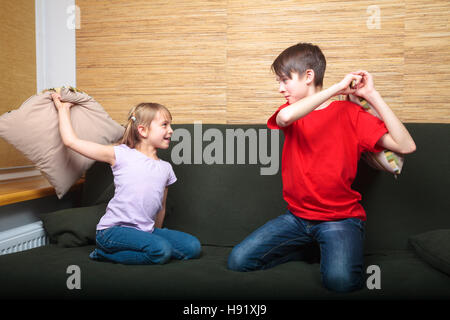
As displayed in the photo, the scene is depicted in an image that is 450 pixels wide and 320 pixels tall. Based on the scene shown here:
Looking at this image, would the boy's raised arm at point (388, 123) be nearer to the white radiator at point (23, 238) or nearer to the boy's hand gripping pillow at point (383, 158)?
the boy's hand gripping pillow at point (383, 158)

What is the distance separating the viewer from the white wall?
2.27 metres

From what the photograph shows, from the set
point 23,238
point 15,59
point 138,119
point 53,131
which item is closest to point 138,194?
point 138,119

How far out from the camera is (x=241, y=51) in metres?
2.04

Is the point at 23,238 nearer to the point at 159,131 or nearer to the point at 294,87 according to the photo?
the point at 159,131

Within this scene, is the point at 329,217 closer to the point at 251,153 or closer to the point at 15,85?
the point at 251,153

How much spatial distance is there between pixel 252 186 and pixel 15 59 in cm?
155

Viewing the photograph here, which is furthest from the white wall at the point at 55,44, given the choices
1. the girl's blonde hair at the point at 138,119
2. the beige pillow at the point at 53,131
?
the girl's blonde hair at the point at 138,119

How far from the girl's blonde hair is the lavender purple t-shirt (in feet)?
0.19

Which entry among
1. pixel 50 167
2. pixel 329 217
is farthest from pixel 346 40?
pixel 50 167

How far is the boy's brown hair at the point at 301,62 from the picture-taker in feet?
4.80

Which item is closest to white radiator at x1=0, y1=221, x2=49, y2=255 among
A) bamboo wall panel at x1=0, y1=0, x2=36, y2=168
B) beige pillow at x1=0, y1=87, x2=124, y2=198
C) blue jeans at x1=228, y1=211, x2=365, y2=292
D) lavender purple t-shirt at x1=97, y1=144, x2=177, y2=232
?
beige pillow at x1=0, y1=87, x2=124, y2=198

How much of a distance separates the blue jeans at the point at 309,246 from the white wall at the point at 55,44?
5.12 ft
